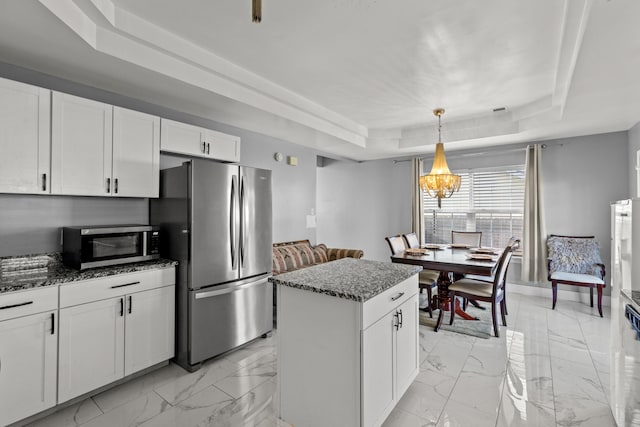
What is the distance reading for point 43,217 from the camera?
2387 mm

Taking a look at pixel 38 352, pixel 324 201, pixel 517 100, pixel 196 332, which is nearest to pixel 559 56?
pixel 517 100

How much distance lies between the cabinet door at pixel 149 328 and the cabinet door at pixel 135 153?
886 mm

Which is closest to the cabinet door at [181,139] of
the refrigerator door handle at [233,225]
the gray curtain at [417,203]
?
the refrigerator door handle at [233,225]

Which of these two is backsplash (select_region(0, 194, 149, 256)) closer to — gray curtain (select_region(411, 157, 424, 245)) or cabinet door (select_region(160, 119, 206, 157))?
cabinet door (select_region(160, 119, 206, 157))

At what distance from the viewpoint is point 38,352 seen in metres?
1.92

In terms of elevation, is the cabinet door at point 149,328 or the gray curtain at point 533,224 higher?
the gray curtain at point 533,224

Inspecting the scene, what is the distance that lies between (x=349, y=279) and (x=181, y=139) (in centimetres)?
216

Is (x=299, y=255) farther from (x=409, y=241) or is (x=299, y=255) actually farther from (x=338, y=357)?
(x=338, y=357)

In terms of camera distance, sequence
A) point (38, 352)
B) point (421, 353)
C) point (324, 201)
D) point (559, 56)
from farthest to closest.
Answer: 1. point (324, 201)
2. point (421, 353)
3. point (559, 56)
4. point (38, 352)

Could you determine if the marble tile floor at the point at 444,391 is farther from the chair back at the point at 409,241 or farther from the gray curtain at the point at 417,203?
the gray curtain at the point at 417,203

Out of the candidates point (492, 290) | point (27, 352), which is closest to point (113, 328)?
point (27, 352)

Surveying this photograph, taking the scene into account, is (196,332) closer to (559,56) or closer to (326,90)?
(326,90)

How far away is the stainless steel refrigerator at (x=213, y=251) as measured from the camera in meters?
2.61

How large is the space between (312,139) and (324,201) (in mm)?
2976
